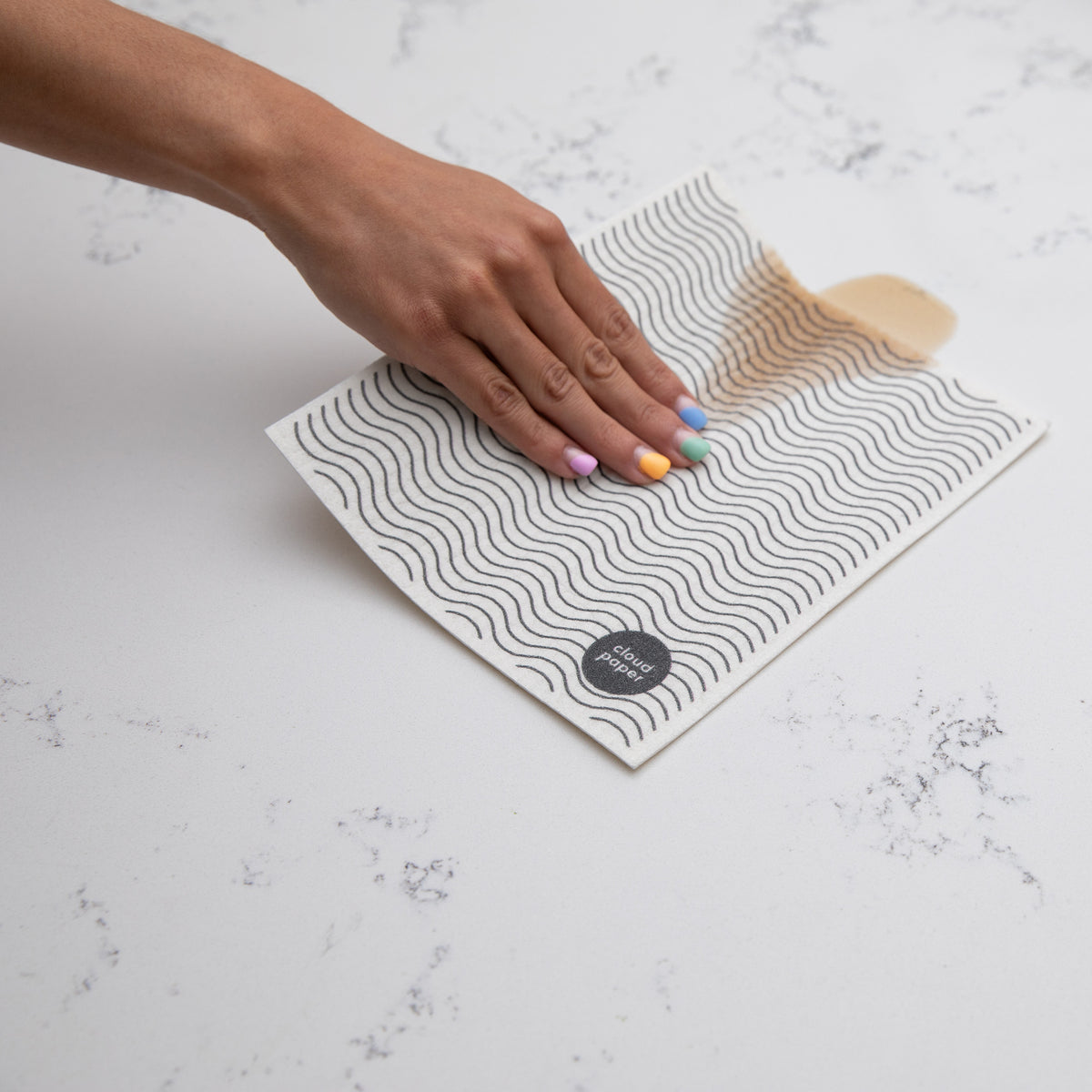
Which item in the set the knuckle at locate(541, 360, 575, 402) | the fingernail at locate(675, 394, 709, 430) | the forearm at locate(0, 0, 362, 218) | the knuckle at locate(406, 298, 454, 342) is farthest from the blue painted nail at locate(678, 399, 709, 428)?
the forearm at locate(0, 0, 362, 218)

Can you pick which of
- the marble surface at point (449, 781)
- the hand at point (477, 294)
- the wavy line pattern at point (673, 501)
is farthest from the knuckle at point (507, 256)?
the marble surface at point (449, 781)

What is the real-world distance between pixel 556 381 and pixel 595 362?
42mm

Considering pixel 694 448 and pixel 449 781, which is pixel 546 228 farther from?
pixel 449 781

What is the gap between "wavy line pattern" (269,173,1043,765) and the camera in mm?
772

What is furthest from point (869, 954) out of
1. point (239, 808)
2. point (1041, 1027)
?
point (239, 808)

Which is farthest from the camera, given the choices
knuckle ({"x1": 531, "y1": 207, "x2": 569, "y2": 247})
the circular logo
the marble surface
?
knuckle ({"x1": 531, "y1": 207, "x2": 569, "y2": 247})

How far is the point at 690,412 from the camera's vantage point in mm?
918

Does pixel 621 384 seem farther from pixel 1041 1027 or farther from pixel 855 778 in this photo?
pixel 1041 1027

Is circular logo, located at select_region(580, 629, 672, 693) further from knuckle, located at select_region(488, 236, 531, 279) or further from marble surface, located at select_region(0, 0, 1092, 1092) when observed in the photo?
knuckle, located at select_region(488, 236, 531, 279)

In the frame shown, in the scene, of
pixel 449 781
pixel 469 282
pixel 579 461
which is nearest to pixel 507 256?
pixel 469 282

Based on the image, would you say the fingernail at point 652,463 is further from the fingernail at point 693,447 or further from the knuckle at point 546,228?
the knuckle at point 546,228

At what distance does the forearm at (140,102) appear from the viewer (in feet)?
2.50

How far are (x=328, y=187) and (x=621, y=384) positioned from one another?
0.89 ft

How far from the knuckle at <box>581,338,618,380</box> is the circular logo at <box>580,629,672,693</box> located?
8.9 inches
